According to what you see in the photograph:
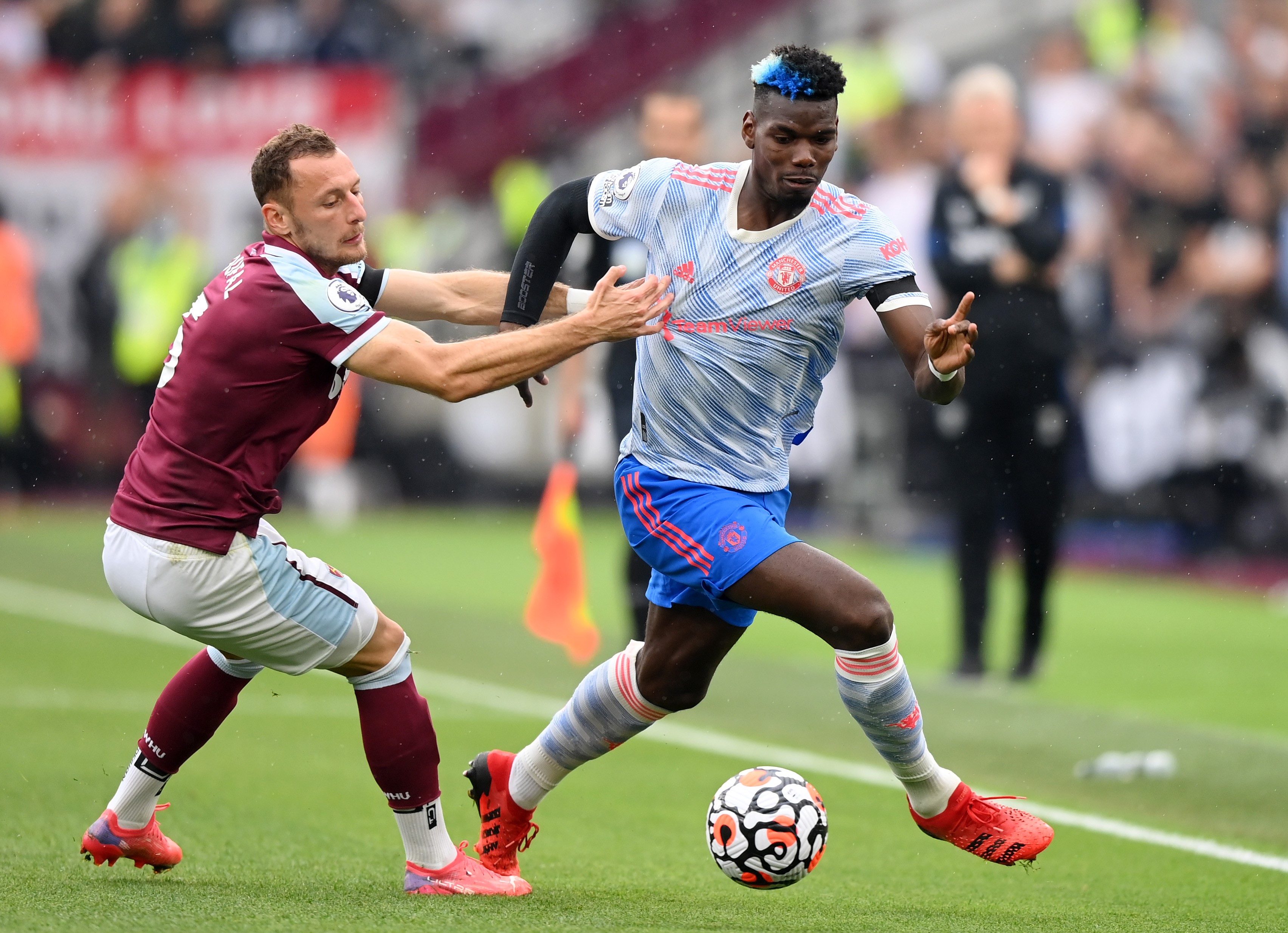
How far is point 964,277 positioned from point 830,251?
14.5 feet

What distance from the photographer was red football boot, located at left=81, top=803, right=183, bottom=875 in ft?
16.4

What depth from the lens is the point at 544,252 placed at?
5.20 meters

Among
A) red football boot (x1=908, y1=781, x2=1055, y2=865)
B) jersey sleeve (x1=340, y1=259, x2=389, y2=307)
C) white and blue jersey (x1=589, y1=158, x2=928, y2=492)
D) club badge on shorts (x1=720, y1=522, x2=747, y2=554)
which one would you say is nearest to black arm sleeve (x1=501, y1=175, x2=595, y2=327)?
white and blue jersey (x1=589, y1=158, x2=928, y2=492)

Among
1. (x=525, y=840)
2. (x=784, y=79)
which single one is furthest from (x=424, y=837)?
(x=784, y=79)

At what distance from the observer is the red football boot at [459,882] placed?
16.1 ft

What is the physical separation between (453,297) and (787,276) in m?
1.01

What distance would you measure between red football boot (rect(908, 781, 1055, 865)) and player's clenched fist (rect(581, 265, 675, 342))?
1.55m

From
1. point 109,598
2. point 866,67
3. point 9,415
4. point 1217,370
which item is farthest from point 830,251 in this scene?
point 9,415

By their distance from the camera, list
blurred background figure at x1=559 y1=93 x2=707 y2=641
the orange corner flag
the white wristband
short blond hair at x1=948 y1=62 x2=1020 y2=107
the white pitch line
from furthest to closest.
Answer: short blond hair at x1=948 y1=62 x2=1020 y2=107 → the orange corner flag → blurred background figure at x1=559 y1=93 x2=707 y2=641 → the white pitch line → the white wristband

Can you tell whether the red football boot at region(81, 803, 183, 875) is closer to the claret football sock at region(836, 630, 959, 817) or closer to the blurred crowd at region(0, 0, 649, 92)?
the claret football sock at region(836, 630, 959, 817)

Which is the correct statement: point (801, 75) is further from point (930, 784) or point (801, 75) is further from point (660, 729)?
point (660, 729)

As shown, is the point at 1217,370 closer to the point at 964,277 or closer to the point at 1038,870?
the point at 964,277

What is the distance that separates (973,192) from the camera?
30.4 feet

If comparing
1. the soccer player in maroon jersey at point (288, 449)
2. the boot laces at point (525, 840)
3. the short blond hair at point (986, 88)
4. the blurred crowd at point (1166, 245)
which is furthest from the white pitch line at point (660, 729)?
the blurred crowd at point (1166, 245)
